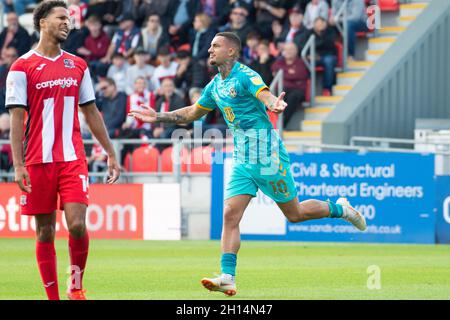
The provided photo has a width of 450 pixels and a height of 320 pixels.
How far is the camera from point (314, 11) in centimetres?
2523

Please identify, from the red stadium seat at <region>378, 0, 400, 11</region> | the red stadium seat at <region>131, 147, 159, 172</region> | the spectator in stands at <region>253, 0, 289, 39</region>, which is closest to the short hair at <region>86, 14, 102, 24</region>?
the spectator in stands at <region>253, 0, 289, 39</region>

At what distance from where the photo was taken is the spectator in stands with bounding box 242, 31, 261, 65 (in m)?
25.0

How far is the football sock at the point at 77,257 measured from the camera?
10.1m

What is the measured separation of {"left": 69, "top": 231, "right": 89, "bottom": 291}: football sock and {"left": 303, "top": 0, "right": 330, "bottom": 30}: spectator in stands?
15566mm

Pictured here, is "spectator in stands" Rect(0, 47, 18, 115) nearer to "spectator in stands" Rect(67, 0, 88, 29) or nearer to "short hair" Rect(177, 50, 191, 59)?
"spectator in stands" Rect(67, 0, 88, 29)

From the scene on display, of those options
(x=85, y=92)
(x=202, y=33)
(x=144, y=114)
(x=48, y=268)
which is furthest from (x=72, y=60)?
(x=202, y=33)

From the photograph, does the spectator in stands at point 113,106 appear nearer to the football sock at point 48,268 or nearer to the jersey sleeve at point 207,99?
the jersey sleeve at point 207,99

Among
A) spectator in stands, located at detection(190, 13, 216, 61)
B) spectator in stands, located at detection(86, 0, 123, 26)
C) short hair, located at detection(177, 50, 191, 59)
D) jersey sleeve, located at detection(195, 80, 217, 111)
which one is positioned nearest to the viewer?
jersey sleeve, located at detection(195, 80, 217, 111)

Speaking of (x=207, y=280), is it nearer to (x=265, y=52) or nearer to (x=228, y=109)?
(x=228, y=109)

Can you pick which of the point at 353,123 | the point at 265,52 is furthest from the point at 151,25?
the point at 353,123

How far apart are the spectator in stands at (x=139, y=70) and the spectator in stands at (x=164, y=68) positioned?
17 cm

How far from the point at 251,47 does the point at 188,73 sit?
1.53 metres

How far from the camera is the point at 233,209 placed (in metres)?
11.4

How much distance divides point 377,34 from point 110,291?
15.3 metres
